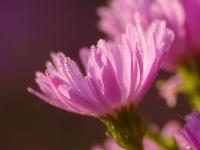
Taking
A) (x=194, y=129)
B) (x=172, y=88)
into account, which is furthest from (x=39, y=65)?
(x=194, y=129)

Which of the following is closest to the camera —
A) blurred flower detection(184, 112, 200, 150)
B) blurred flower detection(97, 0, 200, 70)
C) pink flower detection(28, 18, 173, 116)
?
blurred flower detection(184, 112, 200, 150)

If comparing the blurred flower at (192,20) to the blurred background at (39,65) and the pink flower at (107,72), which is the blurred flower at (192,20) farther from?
the blurred background at (39,65)

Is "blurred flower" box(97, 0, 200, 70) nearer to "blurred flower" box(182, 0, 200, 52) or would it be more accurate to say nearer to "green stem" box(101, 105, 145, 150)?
"blurred flower" box(182, 0, 200, 52)

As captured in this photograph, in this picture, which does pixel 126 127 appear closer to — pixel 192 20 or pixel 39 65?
pixel 192 20

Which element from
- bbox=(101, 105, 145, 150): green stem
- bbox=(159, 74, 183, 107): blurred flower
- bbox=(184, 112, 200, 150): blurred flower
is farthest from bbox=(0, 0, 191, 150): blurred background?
bbox=(184, 112, 200, 150): blurred flower

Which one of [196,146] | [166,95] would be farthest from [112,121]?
[166,95]

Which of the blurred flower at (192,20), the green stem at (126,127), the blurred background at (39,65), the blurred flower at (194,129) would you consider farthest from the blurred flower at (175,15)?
the blurred background at (39,65)
